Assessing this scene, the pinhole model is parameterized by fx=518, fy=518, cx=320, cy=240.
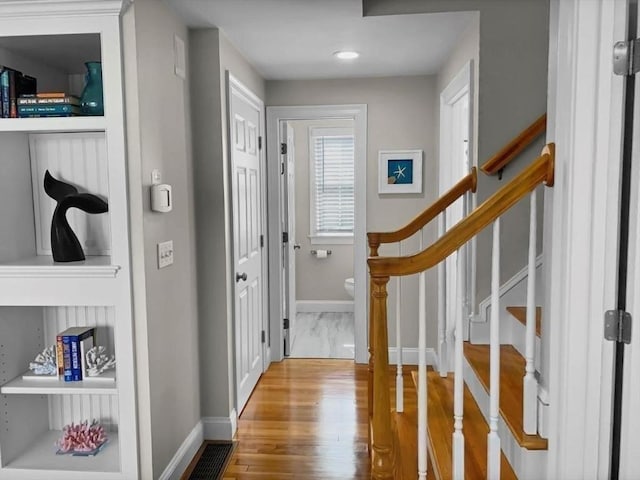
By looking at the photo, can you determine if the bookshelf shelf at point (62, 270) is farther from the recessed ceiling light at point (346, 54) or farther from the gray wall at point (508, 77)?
the recessed ceiling light at point (346, 54)

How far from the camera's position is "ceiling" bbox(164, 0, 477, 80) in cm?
250

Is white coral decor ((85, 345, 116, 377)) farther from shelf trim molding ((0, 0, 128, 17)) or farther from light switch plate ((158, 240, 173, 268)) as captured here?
shelf trim molding ((0, 0, 128, 17))

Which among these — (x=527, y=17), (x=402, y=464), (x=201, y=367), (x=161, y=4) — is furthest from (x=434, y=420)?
(x=161, y=4)

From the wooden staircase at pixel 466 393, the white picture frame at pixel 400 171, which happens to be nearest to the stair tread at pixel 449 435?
the wooden staircase at pixel 466 393

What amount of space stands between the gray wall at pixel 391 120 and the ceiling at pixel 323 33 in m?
0.23

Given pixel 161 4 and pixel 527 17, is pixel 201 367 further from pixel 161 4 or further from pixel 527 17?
pixel 527 17

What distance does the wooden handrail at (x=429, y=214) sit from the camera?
2637 mm

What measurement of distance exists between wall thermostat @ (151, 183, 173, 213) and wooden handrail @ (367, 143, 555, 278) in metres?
1.12

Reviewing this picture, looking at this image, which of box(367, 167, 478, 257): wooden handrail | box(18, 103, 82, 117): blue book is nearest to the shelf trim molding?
box(18, 103, 82, 117): blue book

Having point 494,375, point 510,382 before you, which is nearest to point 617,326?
point 494,375

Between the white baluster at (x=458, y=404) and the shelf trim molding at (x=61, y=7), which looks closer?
the white baluster at (x=458, y=404)

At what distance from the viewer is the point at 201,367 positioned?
9.84 feet

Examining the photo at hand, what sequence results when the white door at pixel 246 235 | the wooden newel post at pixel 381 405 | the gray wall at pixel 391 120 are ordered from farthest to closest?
the gray wall at pixel 391 120 → the white door at pixel 246 235 → the wooden newel post at pixel 381 405

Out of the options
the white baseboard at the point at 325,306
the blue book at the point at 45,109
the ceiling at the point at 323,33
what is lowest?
the white baseboard at the point at 325,306
